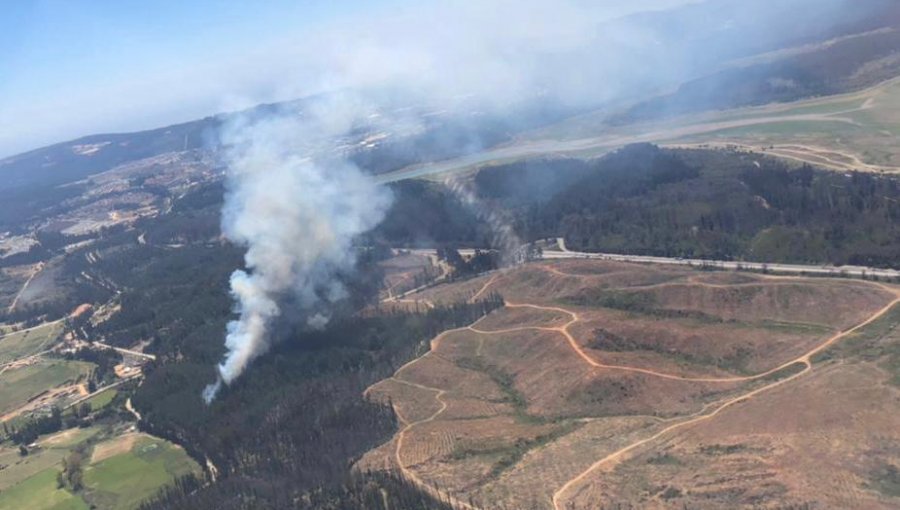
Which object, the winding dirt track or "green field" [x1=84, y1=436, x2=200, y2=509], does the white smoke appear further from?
the winding dirt track

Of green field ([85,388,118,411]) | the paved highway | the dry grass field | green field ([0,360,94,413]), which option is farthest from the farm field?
the paved highway

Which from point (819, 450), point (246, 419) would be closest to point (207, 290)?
point (246, 419)

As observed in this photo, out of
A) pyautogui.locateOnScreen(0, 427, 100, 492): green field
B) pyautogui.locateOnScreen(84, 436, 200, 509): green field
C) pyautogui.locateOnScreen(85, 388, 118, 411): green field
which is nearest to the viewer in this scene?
pyautogui.locateOnScreen(84, 436, 200, 509): green field

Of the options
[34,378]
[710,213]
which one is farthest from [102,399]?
[710,213]

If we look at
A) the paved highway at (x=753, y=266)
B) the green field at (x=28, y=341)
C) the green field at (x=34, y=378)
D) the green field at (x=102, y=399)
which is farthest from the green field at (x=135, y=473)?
the paved highway at (x=753, y=266)

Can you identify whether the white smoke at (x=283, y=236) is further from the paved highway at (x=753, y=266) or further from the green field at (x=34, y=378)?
the paved highway at (x=753, y=266)

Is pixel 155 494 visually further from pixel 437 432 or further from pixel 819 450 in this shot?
pixel 819 450
